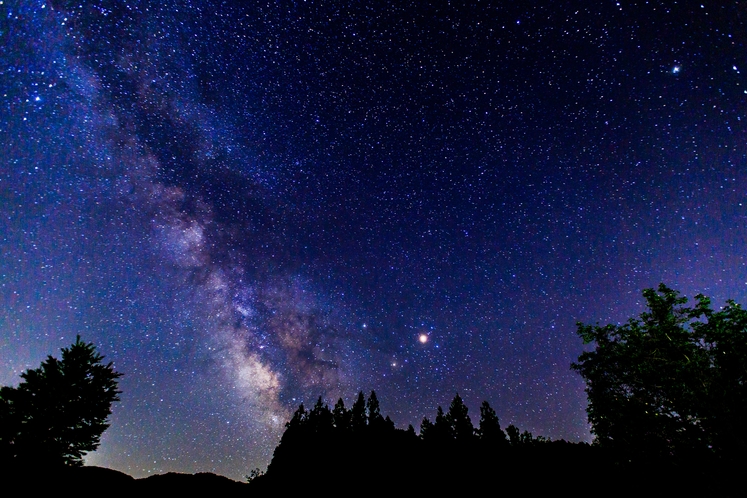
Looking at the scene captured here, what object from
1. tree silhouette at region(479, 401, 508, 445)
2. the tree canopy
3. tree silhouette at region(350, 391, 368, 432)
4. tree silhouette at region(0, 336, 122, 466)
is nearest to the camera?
the tree canopy

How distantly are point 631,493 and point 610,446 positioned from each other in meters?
7.19

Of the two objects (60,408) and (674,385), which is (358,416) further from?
(674,385)

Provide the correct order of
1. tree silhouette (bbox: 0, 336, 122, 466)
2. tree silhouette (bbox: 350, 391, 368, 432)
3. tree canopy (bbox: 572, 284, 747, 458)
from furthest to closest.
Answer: tree silhouette (bbox: 350, 391, 368, 432), tree silhouette (bbox: 0, 336, 122, 466), tree canopy (bbox: 572, 284, 747, 458)

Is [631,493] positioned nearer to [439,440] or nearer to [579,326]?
[579,326]

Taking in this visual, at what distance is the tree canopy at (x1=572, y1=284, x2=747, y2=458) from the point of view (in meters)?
11.7

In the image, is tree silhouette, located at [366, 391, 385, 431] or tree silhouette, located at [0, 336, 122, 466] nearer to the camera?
tree silhouette, located at [0, 336, 122, 466]

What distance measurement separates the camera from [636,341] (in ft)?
46.0

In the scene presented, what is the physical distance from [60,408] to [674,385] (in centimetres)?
3415

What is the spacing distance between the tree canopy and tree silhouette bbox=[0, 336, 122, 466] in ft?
96.3

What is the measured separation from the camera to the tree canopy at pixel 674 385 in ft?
38.2

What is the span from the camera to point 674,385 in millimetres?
12656

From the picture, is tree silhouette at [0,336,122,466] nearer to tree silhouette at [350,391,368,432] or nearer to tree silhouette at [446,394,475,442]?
tree silhouette at [350,391,368,432]

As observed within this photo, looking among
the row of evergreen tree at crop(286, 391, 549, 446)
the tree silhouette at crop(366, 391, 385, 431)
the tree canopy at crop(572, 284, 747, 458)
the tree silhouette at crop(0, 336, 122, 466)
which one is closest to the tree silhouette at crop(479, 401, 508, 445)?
Answer: the row of evergreen tree at crop(286, 391, 549, 446)

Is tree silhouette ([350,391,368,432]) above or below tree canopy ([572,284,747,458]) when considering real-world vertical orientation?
above
